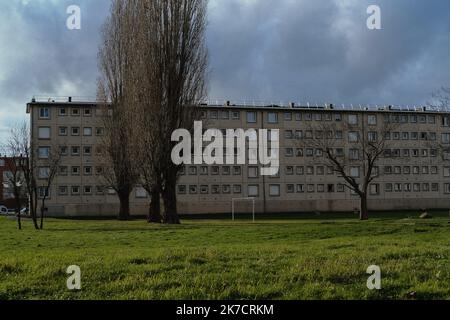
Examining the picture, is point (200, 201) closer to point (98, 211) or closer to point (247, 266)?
point (98, 211)

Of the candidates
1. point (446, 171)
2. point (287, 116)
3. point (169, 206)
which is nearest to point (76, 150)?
point (287, 116)

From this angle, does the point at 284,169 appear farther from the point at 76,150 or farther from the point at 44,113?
the point at 44,113

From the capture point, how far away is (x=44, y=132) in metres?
77.6

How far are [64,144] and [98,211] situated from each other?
10465 mm

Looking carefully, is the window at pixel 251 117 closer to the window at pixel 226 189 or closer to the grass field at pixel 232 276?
the window at pixel 226 189

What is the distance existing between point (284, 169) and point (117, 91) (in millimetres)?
39538

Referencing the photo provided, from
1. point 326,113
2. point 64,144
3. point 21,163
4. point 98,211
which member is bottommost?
point 98,211

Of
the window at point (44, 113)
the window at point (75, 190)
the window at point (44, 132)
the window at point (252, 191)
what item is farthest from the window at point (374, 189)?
the window at point (44, 113)

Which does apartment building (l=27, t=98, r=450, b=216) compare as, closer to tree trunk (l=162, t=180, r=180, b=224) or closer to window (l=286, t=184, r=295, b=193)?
window (l=286, t=184, r=295, b=193)

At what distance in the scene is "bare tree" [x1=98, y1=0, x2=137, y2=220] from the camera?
45969mm

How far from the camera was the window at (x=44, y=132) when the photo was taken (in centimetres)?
7731

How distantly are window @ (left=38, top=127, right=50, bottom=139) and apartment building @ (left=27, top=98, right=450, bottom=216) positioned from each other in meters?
0.14
